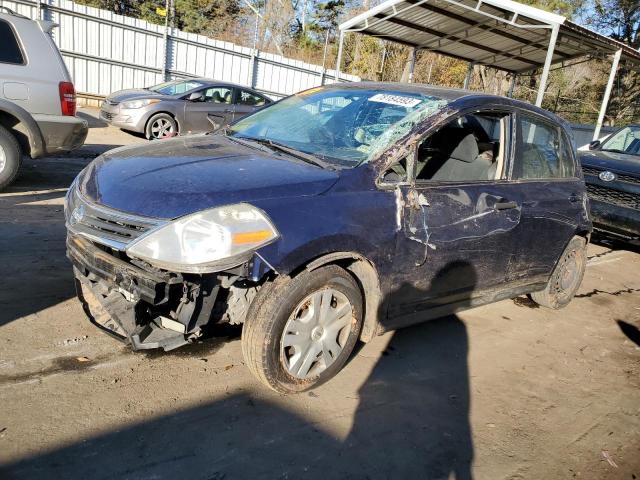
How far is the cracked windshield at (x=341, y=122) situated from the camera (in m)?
3.30

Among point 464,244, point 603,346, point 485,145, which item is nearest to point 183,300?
point 464,244

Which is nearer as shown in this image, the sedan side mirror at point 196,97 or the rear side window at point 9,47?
the rear side window at point 9,47

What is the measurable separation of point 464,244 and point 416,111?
95 cm

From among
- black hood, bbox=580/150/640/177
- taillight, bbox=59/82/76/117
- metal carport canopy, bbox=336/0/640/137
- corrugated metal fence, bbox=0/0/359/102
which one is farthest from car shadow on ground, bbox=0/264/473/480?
corrugated metal fence, bbox=0/0/359/102

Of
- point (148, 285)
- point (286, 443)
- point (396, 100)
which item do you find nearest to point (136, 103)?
point (396, 100)

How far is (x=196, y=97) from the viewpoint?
11938 mm

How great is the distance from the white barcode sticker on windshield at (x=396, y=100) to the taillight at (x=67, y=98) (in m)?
4.25

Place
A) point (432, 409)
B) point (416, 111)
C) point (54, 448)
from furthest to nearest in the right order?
point (416, 111)
point (432, 409)
point (54, 448)

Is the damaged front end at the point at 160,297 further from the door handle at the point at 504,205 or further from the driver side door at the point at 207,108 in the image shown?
the driver side door at the point at 207,108

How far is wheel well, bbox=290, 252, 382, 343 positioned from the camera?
117 inches

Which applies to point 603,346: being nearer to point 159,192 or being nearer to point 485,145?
point 485,145

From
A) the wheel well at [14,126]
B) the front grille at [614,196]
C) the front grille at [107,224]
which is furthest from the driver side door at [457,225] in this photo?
the wheel well at [14,126]

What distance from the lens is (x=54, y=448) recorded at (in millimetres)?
2361

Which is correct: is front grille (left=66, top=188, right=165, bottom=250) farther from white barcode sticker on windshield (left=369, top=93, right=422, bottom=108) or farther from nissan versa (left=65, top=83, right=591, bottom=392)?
white barcode sticker on windshield (left=369, top=93, right=422, bottom=108)
